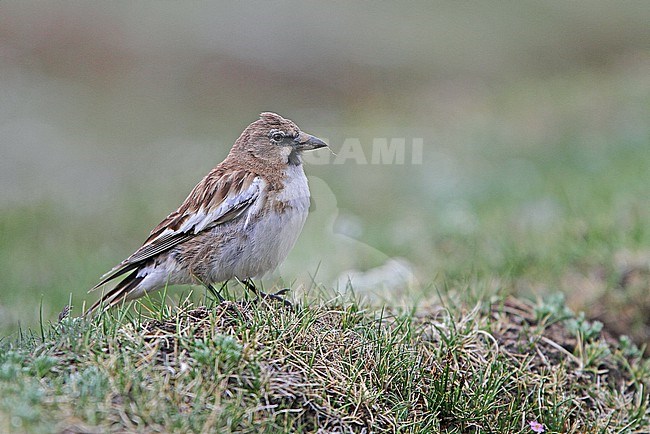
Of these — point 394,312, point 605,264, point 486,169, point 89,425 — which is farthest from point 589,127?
point 89,425

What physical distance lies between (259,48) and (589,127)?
11019mm

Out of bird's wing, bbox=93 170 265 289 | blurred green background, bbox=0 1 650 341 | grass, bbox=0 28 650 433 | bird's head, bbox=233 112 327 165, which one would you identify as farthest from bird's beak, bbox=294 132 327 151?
grass, bbox=0 28 650 433

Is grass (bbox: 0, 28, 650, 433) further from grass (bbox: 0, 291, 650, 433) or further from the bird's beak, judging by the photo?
the bird's beak

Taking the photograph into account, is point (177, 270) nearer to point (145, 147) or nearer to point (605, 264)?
point (605, 264)

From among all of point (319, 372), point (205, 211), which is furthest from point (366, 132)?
point (319, 372)

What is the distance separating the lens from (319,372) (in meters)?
3.98

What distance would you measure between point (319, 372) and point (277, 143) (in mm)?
1625

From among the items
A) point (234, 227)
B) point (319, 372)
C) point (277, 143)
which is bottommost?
point (319, 372)

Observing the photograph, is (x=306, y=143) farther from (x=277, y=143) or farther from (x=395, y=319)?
(x=395, y=319)

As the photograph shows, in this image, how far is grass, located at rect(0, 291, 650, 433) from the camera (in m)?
3.32

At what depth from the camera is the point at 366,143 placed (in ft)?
39.4

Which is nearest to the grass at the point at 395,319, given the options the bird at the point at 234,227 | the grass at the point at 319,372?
the grass at the point at 319,372

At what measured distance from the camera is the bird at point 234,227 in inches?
183

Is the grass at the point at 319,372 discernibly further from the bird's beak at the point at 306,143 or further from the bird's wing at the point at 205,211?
the bird's beak at the point at 306,143
